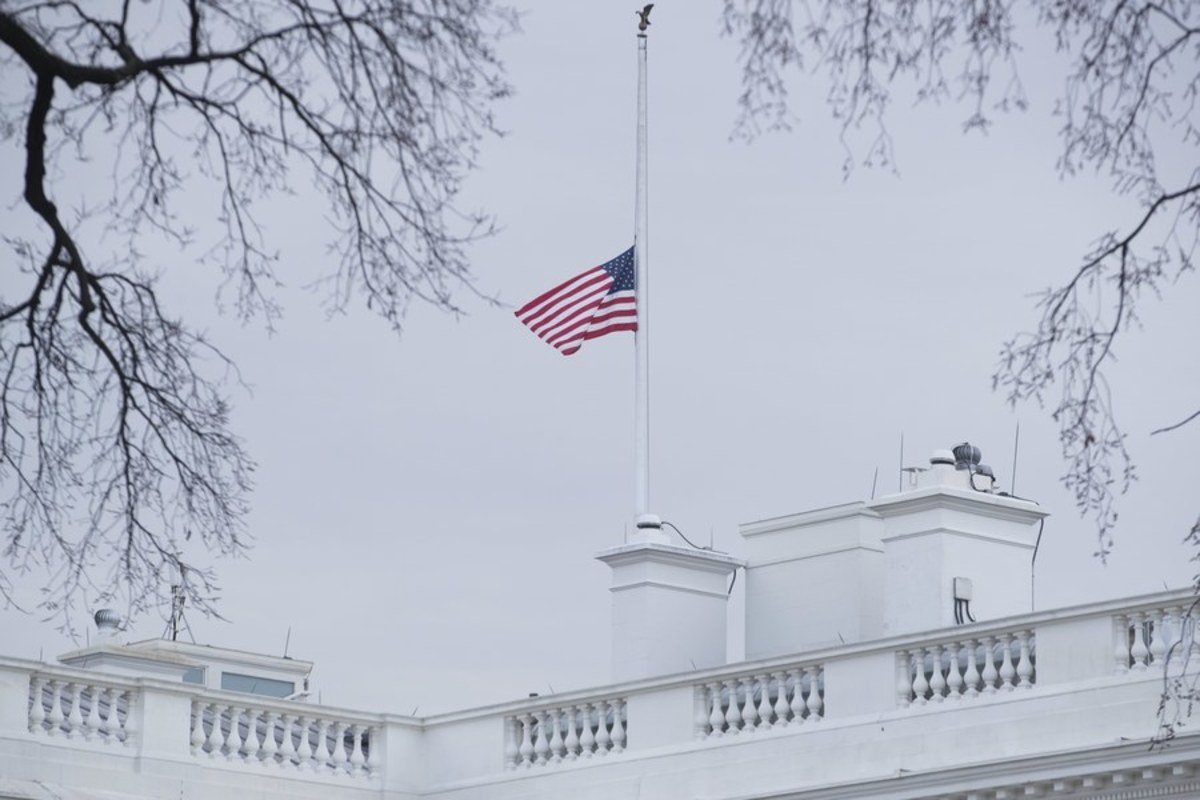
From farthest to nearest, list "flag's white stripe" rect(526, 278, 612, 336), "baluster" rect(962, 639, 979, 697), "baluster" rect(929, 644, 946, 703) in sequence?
"flag's white stripe" rect(526, 278, 612, 336) → "baluster" rect(929, 644, 946, 703) → "baluster" rect(962, 639, 979, 697)

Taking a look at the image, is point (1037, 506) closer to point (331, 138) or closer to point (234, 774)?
point (234, 774)

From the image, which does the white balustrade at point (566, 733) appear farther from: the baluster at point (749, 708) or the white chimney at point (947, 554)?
the white chimney at point (947, 554)

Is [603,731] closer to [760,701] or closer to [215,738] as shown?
[760,701]

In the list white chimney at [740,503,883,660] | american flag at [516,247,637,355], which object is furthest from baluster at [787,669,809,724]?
american flag at [516,247,637,355]

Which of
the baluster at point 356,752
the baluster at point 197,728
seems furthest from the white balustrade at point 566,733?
the baluster at point 197,728

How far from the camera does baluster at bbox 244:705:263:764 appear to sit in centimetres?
3225

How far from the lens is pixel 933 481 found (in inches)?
1404

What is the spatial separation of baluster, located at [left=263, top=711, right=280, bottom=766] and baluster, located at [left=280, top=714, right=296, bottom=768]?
0.08 metres

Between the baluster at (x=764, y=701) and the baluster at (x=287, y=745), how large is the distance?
531cm

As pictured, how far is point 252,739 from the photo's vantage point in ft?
106

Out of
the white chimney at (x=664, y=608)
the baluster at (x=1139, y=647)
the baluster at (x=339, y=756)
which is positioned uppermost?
the white chimney at (x=664, y=608)

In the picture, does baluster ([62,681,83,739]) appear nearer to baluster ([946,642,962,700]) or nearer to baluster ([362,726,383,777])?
baluster ([362,726,383,777])

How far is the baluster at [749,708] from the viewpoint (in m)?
30.6

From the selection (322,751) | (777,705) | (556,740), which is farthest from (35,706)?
(777,705)
